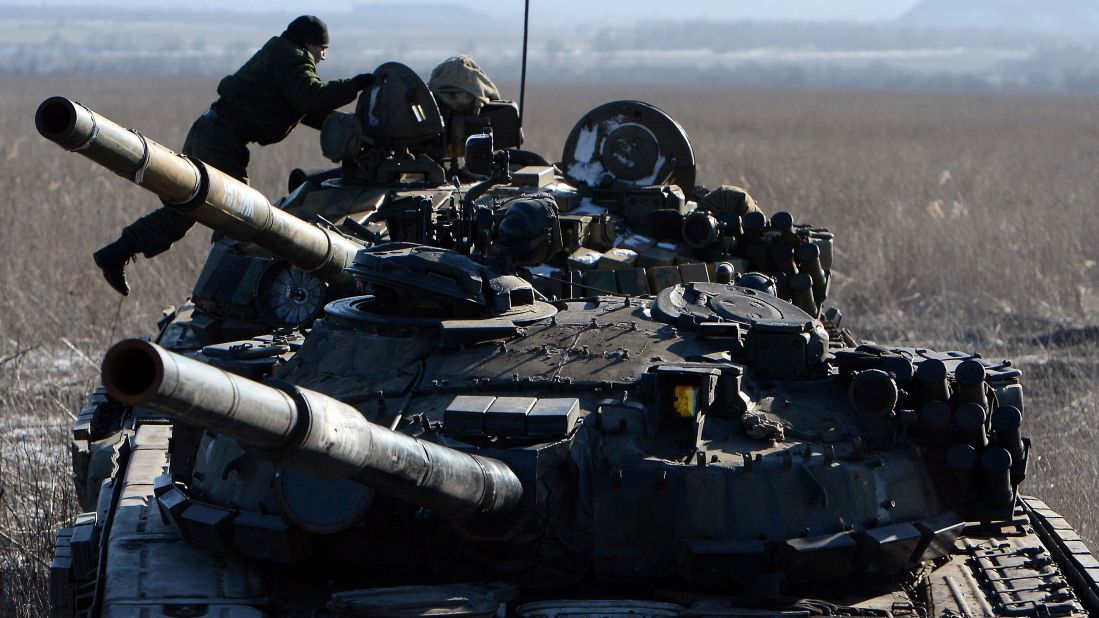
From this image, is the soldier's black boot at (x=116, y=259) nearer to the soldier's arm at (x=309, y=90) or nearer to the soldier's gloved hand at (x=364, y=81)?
the soldier's arm at (x=309, y=90)

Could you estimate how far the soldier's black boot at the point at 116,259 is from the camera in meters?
13.5

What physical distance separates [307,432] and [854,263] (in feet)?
72.2

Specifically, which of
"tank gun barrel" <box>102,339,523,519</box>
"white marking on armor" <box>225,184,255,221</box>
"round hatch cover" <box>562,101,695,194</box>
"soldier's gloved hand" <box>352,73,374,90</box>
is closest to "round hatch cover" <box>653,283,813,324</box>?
"tank gun barrel" <box>102,339,523,519</box>

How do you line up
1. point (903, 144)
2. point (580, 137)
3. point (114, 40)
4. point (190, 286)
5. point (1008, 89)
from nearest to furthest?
point (580, 137) → point (190, 286) → point (903, 144) → point (1008, 89) → point (114, 40)

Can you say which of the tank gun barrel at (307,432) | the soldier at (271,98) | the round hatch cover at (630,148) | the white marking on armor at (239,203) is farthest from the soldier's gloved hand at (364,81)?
the tank gun barrel at (307,432)

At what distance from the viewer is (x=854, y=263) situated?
1080 inches

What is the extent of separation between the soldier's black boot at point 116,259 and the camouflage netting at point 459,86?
3.11m

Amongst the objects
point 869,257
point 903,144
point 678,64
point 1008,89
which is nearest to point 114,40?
point 678,64

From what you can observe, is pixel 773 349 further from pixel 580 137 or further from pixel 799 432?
pixel 580 137

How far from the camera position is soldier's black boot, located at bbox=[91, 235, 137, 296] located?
44.2ft

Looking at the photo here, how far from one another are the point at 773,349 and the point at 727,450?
2.68 ft

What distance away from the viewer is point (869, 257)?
27828 millimetres

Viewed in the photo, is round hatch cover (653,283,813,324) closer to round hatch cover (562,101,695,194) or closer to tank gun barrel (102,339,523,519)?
tank gun barrel (102,339,523,519)

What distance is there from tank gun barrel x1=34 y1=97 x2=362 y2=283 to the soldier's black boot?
11.9ft
